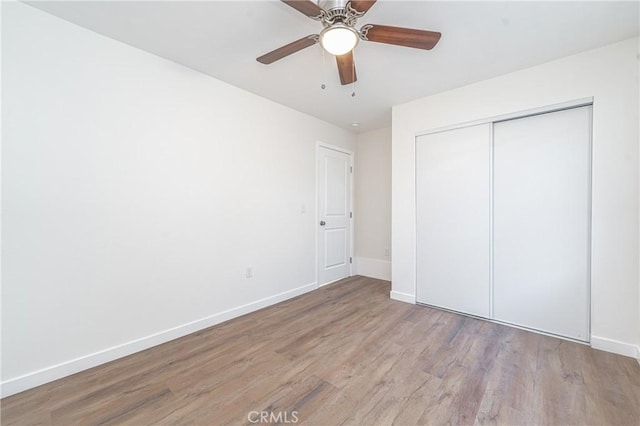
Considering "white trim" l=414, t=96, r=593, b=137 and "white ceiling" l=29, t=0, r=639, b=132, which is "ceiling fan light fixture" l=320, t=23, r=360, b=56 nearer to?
"white ceiling" l=29, t=0, r=639, b=132

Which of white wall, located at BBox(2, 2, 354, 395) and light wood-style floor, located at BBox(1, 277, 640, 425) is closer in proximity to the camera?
light wood-style floor, located at BBox(1, 277, 640, 425)

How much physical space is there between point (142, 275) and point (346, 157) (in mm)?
3236

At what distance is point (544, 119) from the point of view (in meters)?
2.44

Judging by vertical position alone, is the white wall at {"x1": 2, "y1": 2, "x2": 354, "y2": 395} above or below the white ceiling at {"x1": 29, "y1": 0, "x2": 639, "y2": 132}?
below

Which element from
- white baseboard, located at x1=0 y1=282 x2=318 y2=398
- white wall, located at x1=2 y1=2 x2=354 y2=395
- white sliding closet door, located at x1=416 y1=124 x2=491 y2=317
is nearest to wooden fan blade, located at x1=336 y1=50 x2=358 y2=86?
white wall, located at x1=2 y1=2 x2=354 y2=395

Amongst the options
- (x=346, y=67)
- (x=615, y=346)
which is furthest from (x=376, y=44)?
(x=615, y=346)

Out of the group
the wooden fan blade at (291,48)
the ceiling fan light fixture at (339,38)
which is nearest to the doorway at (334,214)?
the wooden fan blade at (291,48)

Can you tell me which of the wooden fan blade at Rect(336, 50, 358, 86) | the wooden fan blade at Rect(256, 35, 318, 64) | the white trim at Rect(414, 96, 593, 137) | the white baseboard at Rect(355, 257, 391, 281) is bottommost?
the white baseboard at Rect(355, 257, 391, 281)

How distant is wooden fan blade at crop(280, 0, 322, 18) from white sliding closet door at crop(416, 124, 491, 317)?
6.89ft

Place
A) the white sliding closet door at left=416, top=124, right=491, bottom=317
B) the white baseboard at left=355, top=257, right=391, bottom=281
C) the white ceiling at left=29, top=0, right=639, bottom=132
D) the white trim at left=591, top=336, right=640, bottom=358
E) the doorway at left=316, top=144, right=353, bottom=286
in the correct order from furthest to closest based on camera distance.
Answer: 1. the white baseboard at left=355, top=257, right=391, bottom=281
2. the doorway at left=316, top=144, right=353, bottom=286
3. the white sliding closet door at left=416, top=124, right=491, bottom=317
4. the white trim at left=591, top=336, right=640, bottom=358
5. the white ceiling at left=29, top=0, right=639, bottom=132

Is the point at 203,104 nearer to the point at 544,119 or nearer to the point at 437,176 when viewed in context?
the point at 437,176

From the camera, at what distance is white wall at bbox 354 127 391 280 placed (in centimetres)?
421

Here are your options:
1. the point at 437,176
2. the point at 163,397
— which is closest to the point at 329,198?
the point at 437,176

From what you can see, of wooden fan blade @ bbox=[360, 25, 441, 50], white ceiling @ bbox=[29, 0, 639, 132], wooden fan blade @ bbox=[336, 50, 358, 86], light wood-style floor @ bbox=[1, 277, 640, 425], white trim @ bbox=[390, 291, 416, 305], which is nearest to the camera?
light wood-style floor @ bbox=[1, 277, 640, 425]
